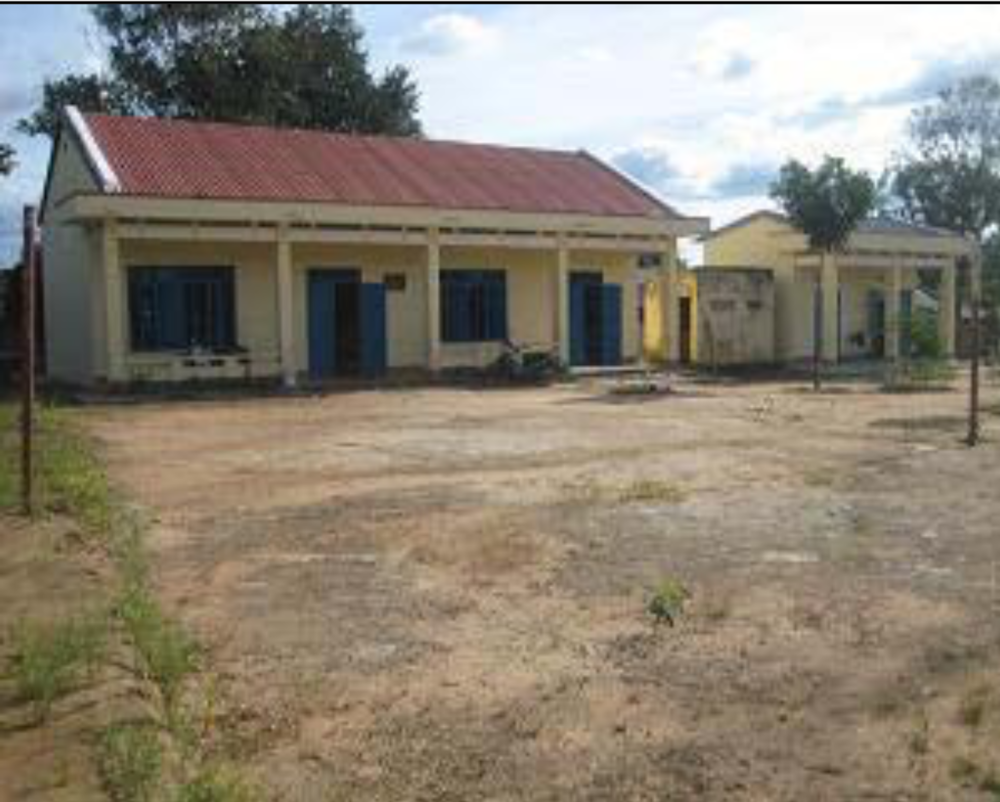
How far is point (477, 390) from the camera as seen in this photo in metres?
24.3

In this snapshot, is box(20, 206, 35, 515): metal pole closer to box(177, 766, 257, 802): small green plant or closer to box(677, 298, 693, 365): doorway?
box(177, 766, 257, 802): small green plant

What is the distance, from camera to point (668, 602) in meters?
7.52

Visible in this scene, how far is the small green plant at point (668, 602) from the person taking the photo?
7.27m

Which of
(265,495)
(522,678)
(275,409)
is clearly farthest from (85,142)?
(522,678)

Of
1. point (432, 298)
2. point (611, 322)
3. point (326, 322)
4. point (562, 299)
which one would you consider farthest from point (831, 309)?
point (326, 322)

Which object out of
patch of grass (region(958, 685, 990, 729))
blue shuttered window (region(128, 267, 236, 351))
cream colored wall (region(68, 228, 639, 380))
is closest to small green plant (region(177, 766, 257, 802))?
patch of grass (region(958, 685, 990, 729))

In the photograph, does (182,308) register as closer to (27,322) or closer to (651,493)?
(651,493)

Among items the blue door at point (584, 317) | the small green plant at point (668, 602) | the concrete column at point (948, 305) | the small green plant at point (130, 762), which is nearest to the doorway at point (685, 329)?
the blue door at point (584, 317)

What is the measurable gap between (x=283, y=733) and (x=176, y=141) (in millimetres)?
22468

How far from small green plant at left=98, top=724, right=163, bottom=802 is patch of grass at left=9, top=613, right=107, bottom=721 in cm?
46

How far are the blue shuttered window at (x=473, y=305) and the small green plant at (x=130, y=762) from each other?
22.9 meters

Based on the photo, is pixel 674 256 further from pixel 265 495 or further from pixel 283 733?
pixel 283 733

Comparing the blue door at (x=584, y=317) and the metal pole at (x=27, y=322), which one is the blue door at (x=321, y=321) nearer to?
the blue door at (x=584, y=317)

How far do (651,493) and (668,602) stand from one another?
13.4 feet
